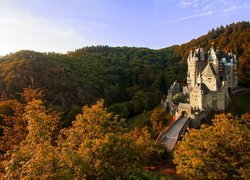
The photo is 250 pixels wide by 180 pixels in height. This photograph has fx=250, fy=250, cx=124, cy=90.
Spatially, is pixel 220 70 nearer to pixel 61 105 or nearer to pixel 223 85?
pixel 223 85

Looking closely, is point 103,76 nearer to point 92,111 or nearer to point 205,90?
point 205,90

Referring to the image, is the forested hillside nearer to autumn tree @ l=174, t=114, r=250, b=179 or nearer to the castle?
the castle

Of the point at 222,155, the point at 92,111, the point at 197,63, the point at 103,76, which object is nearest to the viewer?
the point at 92,111

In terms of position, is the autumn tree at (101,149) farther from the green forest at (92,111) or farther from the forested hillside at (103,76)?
the forested hillside at (103,76)

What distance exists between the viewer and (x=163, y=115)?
2234 inches

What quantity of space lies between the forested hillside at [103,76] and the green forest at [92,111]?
0.35 metres

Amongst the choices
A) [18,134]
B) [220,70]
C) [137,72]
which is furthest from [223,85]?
[137,72]

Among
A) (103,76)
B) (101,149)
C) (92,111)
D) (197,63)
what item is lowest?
(101,149)

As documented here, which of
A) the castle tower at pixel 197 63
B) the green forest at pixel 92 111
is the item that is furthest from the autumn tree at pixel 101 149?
the castle tower at pixel 197 63

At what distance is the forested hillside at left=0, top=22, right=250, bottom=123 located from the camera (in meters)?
79.0

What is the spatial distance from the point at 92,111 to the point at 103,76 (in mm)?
96568

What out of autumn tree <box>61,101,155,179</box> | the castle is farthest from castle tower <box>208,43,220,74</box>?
autumn tree <box>61,101,155,179</box>

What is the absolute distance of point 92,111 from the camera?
797 inches

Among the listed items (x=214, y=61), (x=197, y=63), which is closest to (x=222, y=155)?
(x=214, y=61)
